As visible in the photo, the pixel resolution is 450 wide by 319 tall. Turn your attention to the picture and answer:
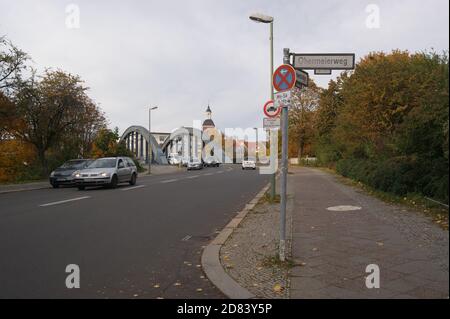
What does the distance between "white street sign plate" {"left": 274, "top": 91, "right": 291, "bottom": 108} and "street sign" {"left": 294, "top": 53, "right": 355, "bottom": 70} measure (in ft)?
2.36

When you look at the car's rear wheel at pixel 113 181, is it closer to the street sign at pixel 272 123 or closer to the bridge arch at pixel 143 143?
the street sign at pixel 272 123

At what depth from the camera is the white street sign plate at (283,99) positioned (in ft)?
19.0

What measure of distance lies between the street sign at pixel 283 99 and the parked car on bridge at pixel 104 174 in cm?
1395

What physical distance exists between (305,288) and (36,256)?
4.12 m

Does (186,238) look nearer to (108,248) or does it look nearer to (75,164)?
(108,248)

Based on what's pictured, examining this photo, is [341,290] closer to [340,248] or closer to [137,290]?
[340,248]

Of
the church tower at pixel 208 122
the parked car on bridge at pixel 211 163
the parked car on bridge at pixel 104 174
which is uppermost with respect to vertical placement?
the church tower at pixel 208 122

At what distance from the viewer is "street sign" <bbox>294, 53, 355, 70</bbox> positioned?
20.3ft

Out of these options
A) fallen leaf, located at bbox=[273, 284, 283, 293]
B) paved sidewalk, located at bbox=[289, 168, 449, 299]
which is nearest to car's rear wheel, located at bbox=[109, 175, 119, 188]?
paved sidewalk, located at bbox=[289, 168, 449, 299]

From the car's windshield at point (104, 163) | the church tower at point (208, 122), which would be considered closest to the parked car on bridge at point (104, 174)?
the car's windshield at point (104, 163)

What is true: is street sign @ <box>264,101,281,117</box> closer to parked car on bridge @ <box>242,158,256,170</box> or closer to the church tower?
parked car on bridge @ <box>242,158,256,170</box>

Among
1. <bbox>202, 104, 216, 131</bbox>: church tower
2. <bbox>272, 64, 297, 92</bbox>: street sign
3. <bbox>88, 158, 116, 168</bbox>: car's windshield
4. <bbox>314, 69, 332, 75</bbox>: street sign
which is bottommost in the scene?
<bbox>88, 158, 116, 168</bbox>: car's windshield

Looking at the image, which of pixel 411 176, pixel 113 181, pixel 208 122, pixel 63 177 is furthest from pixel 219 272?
pixel 208 122

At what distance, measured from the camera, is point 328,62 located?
6211mm
